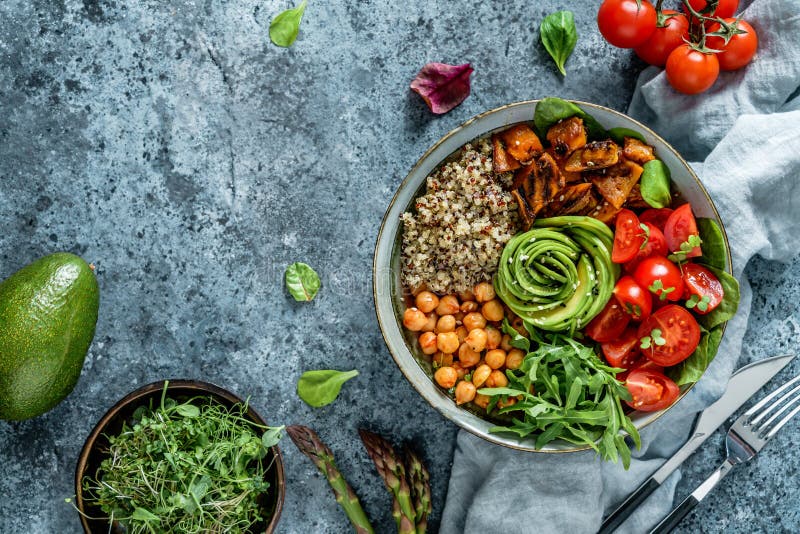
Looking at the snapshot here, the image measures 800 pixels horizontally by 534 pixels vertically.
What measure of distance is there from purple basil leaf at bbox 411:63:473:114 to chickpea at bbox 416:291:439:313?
510mm

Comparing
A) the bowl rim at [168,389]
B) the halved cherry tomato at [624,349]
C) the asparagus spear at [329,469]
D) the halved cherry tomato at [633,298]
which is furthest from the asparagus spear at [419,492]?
the halved cherry tomato at [633,298]

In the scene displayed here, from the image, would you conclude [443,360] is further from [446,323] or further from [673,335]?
[673,335]

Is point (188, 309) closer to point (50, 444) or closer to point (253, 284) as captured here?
point (253, 284)

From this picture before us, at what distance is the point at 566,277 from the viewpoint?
1855 mm

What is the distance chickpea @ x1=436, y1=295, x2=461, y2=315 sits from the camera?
1.92m

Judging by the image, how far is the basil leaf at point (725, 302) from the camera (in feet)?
5.84

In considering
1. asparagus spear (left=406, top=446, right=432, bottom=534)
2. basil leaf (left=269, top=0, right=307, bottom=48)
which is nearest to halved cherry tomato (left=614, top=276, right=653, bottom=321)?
asparagus spear (left=406, top=446, right=432, bottom=534)

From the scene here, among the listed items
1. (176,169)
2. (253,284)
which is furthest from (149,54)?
(253,284)

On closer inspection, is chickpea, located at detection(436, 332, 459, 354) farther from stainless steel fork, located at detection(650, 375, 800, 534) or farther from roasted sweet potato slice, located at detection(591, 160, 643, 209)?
stainless steel fork, located at detection(650, 375, 800, 534)

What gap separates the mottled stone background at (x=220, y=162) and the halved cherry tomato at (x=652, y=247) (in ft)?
1.51

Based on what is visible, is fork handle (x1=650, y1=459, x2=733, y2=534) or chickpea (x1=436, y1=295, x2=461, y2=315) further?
fork handle (x1=650, y1=459, x2=733, y2=534)

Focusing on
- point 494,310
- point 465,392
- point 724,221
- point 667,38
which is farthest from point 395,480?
point 667,38

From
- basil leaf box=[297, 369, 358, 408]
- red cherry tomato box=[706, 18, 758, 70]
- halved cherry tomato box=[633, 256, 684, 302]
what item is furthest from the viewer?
basil leaf box=[297, 369, 358, 408]

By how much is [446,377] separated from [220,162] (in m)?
0.87
